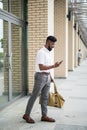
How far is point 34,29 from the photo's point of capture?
33.1ft

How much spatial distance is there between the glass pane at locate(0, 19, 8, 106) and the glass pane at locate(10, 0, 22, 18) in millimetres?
964

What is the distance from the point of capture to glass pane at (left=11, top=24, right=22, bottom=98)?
30.0ft

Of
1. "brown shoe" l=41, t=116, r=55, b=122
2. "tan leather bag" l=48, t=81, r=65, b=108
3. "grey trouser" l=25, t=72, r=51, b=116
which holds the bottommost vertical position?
"brown shoe" l=41, t=116, r=55, b=122

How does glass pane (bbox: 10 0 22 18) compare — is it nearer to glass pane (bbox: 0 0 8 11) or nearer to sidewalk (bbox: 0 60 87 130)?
glass pane (bbox: 0 0 8 11)

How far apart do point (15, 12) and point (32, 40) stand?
1.10 m

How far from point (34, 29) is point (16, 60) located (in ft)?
4.25

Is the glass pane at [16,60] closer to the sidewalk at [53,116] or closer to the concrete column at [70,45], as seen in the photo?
the sidewalk at [53,116]

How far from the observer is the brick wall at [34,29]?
394 inches

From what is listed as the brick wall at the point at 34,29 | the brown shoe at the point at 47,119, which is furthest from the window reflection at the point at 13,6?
the brown shoe at the point at 47,119

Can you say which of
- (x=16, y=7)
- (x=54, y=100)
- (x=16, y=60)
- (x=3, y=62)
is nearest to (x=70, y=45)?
(x=16, y=7)

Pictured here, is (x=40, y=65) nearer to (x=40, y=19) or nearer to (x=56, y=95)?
(x=56, y=95)

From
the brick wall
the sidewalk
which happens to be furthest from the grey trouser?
the brick wall

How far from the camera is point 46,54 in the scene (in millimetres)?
6422

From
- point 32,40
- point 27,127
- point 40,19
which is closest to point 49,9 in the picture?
point 40,19
